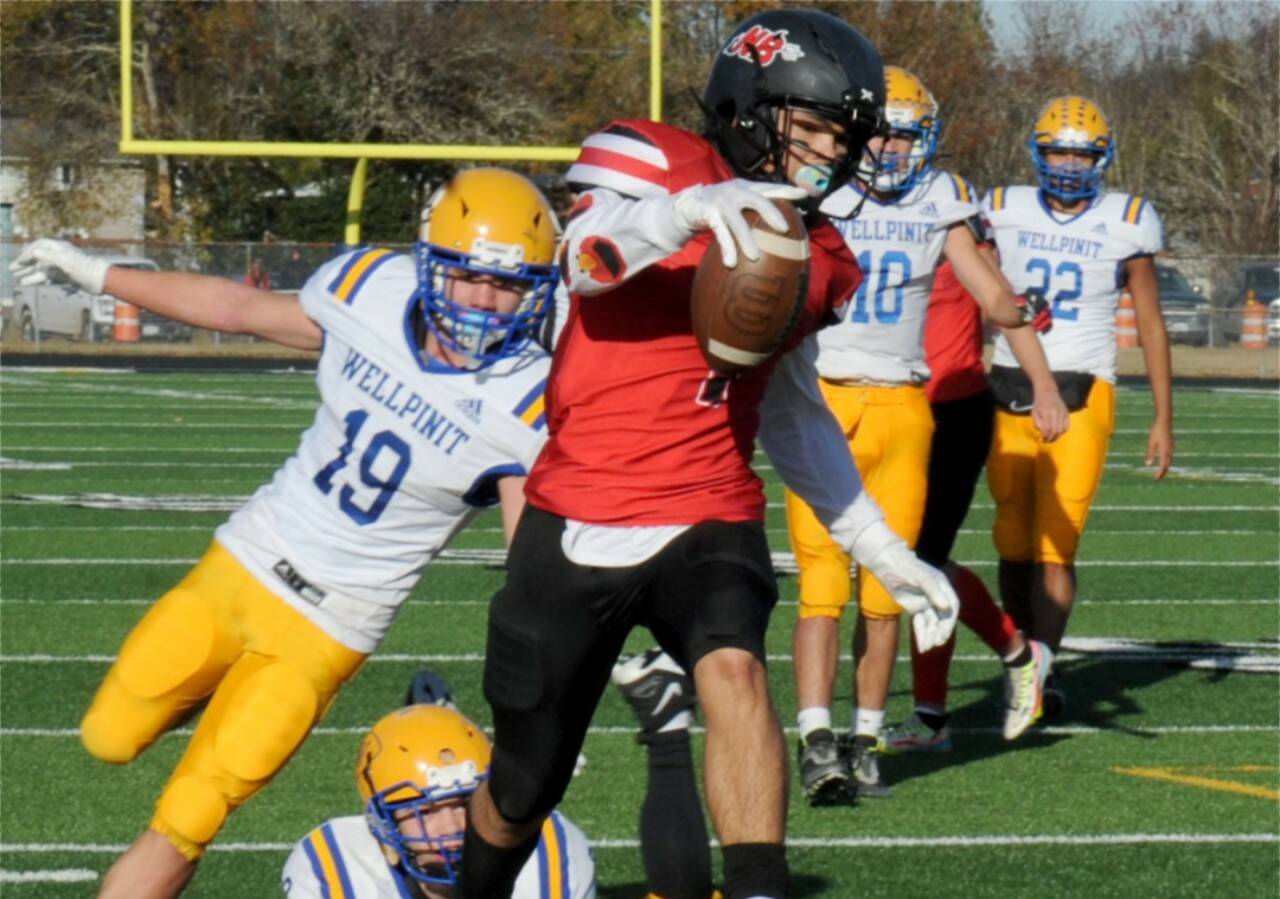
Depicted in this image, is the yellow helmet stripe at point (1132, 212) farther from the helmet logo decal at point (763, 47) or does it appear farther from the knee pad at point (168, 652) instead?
the knee pad at point (168, 652)

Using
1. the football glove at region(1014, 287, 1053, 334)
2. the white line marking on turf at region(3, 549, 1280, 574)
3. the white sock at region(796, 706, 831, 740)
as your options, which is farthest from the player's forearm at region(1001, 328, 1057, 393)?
the white line marking on turf at region(3, 549, 1280, 574)

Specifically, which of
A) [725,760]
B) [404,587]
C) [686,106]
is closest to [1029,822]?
[404,587]

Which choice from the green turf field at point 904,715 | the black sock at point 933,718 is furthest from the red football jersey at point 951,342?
the green turf field at point 904,715

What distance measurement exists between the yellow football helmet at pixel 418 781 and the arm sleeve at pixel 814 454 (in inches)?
28.5

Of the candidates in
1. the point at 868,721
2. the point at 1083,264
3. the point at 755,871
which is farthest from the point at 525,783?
the point at 1083,264

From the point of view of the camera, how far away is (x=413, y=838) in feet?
13.5

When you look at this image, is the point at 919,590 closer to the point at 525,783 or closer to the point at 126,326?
the point at 525,783

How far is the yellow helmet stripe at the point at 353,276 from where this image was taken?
4.39 meters

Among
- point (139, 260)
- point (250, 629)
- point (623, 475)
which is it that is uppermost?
point (623, 475)

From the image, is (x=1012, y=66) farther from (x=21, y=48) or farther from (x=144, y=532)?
(x=144, y=532)

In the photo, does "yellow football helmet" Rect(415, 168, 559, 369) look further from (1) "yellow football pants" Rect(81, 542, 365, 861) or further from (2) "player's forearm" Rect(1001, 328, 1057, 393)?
(2) "player's forearm" Rect(1001, 328, 1057, 393)

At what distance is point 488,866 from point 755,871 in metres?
0.63

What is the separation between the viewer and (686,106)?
87.2 ft

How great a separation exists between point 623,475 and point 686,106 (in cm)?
2326
